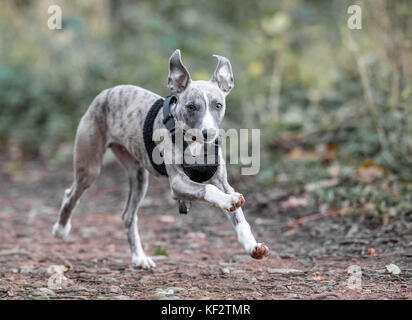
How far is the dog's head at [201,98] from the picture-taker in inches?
172

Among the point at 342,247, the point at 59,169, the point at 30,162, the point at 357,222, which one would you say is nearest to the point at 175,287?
the point at 342,247

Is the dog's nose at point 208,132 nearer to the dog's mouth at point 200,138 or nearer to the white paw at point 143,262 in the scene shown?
the dog's mouth at point 200,138

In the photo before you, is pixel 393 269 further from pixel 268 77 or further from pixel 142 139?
pixel 268 77

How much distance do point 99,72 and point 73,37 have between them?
6.95 ft

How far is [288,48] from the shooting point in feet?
41.1

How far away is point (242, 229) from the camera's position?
4.45 metres

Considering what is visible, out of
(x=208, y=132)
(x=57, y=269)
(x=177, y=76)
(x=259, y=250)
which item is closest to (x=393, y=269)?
(x=259, y=250)

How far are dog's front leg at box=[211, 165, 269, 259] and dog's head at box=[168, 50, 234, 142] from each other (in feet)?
1.65

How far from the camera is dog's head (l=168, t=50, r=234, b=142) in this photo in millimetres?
4367

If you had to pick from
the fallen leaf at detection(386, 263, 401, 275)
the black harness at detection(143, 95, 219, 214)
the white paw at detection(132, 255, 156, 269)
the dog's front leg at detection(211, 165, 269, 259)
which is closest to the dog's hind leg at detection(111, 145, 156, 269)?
the white paw at detection(132, 255, 156, 269)

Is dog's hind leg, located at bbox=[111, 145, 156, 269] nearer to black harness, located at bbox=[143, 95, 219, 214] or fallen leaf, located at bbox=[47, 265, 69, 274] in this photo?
fallen leaf, located at bbox=[47, 265, 69, 274]

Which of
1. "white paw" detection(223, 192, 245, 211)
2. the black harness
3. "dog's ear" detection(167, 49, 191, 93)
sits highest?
"dog's ear" detection(167, 49, 191, 93)

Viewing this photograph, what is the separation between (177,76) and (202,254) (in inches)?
88.1

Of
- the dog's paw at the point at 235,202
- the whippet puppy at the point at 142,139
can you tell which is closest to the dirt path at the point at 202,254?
the whippet puppy at the point at 142,139
